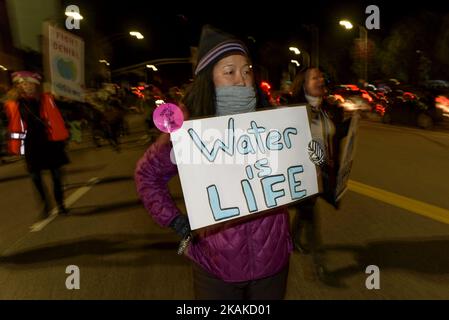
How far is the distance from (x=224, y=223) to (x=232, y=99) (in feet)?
1.79

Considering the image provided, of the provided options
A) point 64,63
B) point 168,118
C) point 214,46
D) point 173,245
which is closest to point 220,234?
point 168,118

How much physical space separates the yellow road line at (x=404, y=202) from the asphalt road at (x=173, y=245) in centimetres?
1

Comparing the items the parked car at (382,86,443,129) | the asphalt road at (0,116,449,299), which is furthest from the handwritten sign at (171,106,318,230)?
the parked car at (382,86,443,129)

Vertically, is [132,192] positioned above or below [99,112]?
below

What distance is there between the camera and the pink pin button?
6.27 feet

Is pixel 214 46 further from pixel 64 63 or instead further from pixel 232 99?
pixel 64 63

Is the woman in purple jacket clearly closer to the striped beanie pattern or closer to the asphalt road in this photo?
the striped beanie pattern

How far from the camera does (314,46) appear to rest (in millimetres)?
32125

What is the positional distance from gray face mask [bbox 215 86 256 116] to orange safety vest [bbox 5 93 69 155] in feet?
15.4

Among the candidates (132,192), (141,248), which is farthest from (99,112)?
(141,248)

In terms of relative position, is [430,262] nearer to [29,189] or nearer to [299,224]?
[299,224]

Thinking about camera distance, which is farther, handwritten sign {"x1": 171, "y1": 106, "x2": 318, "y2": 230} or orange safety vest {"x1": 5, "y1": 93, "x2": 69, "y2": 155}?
orange safety vest {"x1": 5, "y1": 93, "x2": 69, "y2": 155}
